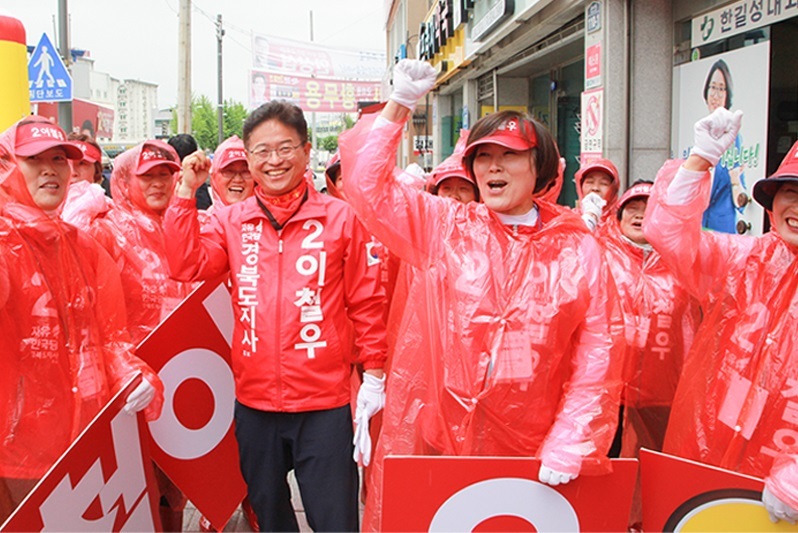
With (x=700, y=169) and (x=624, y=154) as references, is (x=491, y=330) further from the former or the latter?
(x=624, y=154)

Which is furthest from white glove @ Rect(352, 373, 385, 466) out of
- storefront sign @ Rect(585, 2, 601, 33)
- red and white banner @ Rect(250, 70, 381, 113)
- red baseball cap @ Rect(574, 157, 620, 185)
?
red and white banner @ Rect(250, 70, 381, 113)

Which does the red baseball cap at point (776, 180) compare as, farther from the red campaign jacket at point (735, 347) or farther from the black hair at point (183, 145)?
the black hair at point (183, 145)

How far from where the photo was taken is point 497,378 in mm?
2000

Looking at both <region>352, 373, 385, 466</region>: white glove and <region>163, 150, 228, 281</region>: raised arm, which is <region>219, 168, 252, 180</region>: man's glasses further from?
<region>352, 373, 385, 466</region>: white glove

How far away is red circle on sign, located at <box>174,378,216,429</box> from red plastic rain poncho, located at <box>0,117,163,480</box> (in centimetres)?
50

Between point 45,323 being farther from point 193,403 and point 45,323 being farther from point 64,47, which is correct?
point 64,47

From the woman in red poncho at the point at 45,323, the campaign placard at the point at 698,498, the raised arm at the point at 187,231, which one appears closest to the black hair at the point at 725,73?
the campaign placard at the point at 698,498

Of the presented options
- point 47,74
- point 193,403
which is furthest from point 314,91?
point 193,403

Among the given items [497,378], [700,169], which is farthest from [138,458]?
[700,169]

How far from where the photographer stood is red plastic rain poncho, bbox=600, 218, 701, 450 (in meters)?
2.84

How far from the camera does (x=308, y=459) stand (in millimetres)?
2479

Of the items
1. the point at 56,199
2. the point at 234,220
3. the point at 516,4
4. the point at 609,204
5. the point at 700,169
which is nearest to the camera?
the point at 700,169

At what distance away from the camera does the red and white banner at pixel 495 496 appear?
74.7 inches

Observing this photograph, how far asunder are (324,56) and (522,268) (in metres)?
27.2
